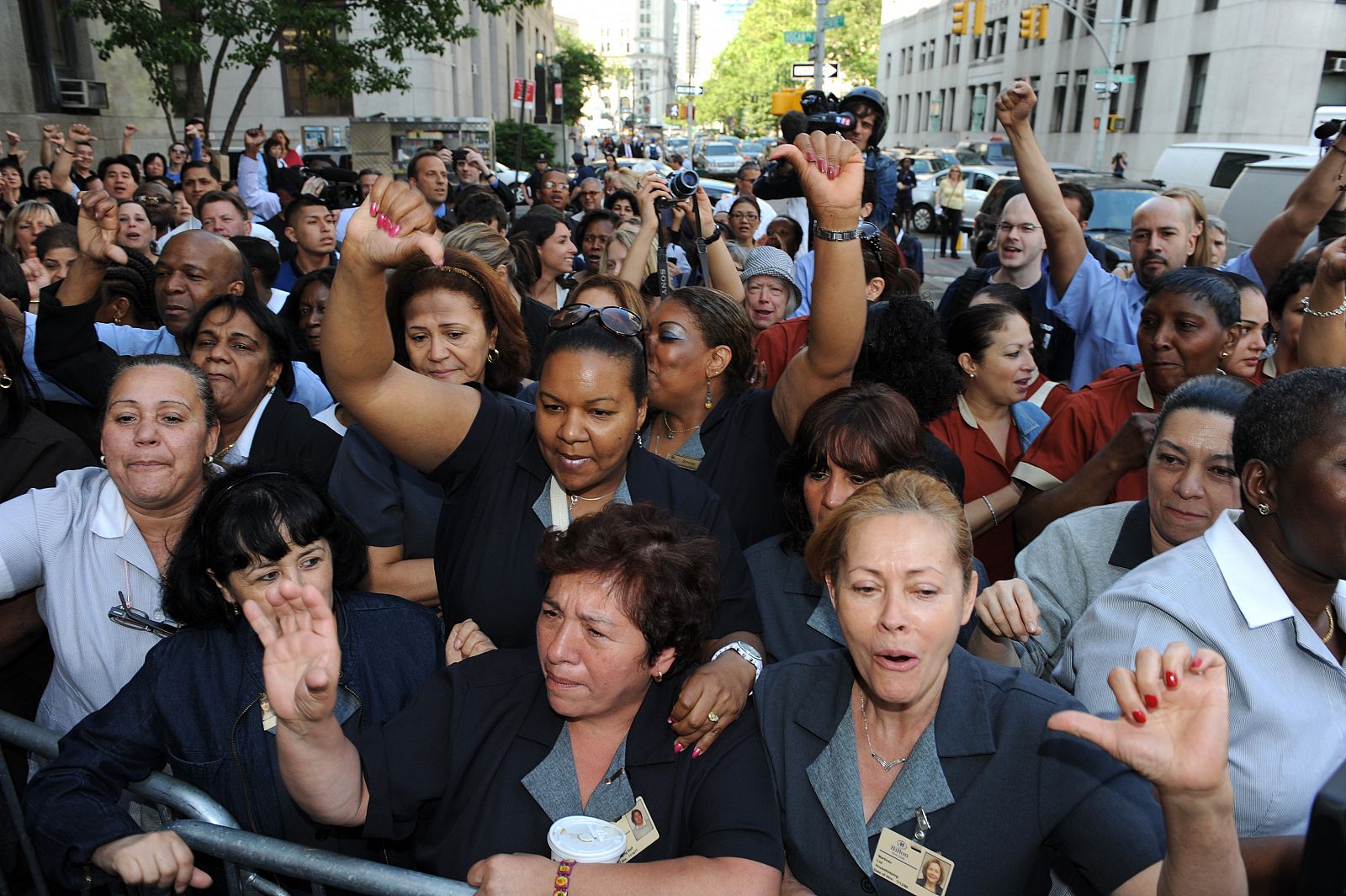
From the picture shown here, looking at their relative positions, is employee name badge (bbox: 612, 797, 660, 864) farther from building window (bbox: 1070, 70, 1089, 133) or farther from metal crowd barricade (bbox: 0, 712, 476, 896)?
building window (bbox: 1070, 70, 1089, 133)

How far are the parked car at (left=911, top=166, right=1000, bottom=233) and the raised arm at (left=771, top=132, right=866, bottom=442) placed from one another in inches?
856

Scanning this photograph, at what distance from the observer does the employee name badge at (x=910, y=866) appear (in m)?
2.00

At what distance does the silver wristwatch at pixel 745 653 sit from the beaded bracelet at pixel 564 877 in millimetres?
636

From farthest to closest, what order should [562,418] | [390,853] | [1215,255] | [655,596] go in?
[1215,255] < [562,418] < [390,853] < [655,596]

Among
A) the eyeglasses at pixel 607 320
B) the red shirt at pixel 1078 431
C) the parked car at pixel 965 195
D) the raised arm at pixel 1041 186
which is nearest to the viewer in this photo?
the eyeglasses at pixel 607 320

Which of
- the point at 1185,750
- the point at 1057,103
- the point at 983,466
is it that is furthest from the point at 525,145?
the point at 1185,750

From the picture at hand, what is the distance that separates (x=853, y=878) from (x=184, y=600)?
68.1 inches

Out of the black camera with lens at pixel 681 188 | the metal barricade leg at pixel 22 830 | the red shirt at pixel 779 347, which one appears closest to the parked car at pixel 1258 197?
the red shirt at pixel 779 347

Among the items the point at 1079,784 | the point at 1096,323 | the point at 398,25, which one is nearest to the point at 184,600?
the point at 1079,784

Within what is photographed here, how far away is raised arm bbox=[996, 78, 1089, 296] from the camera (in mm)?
4629

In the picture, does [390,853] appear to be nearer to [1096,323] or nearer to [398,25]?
[1096,323]

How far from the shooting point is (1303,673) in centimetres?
206

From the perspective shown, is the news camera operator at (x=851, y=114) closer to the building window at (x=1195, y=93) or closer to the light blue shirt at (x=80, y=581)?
the light blue shirt at (x=80, y=581)

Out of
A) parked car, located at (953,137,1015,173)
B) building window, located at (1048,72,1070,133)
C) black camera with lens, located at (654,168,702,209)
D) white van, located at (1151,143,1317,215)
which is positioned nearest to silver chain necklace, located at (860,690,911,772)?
black camera with lens, located at (654,168,702,209)
